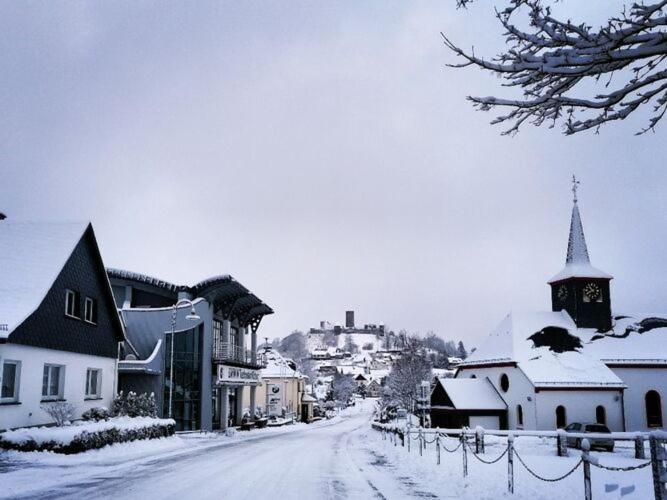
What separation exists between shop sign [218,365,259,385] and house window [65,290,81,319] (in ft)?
59.9

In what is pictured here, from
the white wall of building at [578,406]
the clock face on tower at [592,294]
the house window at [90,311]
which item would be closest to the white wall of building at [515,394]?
the white wall of building at [578,406]

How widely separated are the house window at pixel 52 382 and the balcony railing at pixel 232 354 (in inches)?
738

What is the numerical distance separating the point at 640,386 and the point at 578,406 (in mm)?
7366

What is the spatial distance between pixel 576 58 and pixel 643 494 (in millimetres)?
7784

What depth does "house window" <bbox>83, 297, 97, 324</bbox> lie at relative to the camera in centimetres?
2811

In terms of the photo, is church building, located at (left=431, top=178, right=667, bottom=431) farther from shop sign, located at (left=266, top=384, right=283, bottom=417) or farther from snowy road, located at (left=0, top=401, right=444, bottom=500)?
shop sign, located at (left=266, top=384, right=283, bottom=417)

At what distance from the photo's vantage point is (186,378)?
1625 inches

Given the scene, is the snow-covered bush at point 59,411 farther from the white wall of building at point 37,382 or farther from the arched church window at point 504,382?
the arched church window at point 504,382

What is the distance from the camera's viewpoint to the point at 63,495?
39.5ft

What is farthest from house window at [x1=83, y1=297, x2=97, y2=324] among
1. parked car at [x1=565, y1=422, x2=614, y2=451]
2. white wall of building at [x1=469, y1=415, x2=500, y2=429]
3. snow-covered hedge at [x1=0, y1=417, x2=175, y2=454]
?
white wall of building at [x1=469, y1=415, x2=500, y2=429]

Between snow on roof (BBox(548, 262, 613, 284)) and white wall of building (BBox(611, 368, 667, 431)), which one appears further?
snow on roof (BBox(548, 262, 613, 284))

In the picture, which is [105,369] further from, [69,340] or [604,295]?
[604,295]

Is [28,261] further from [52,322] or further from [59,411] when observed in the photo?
[59,411]

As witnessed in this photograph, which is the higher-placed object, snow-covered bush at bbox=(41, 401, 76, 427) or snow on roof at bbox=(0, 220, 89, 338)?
snow on roof at bbox=(0, 220, 89, 338)
